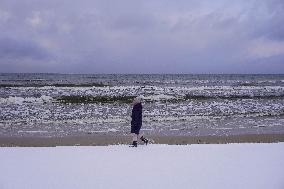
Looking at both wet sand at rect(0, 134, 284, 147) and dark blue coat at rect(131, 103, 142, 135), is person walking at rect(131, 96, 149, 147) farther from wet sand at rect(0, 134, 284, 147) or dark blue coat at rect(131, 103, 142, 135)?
wet sand at rect(0, 134, 284, 147)

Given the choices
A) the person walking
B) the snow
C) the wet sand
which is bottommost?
the wet sand

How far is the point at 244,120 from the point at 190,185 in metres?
15.3

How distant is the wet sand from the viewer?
13895 millimetres

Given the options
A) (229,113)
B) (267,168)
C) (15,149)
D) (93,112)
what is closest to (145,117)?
(93,112)

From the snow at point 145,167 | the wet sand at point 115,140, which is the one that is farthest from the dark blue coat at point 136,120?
the wet sand at point 115,140

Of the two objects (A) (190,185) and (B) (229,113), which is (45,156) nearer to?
(A) (190,185)

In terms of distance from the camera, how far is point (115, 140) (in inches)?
568

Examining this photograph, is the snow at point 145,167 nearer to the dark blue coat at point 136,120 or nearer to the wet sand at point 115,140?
the dark blue coat at point 136,120

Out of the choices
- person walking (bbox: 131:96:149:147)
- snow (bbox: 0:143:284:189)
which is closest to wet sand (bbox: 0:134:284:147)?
person walking (bbox: 131:96:149:147)

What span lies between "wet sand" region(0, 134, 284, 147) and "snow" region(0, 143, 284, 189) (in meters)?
3.42

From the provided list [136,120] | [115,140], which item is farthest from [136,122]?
[115,140]

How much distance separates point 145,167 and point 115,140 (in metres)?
6.37

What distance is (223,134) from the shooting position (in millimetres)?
16422

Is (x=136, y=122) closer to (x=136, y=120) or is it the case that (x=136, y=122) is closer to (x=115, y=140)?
(x=136, y=120)
